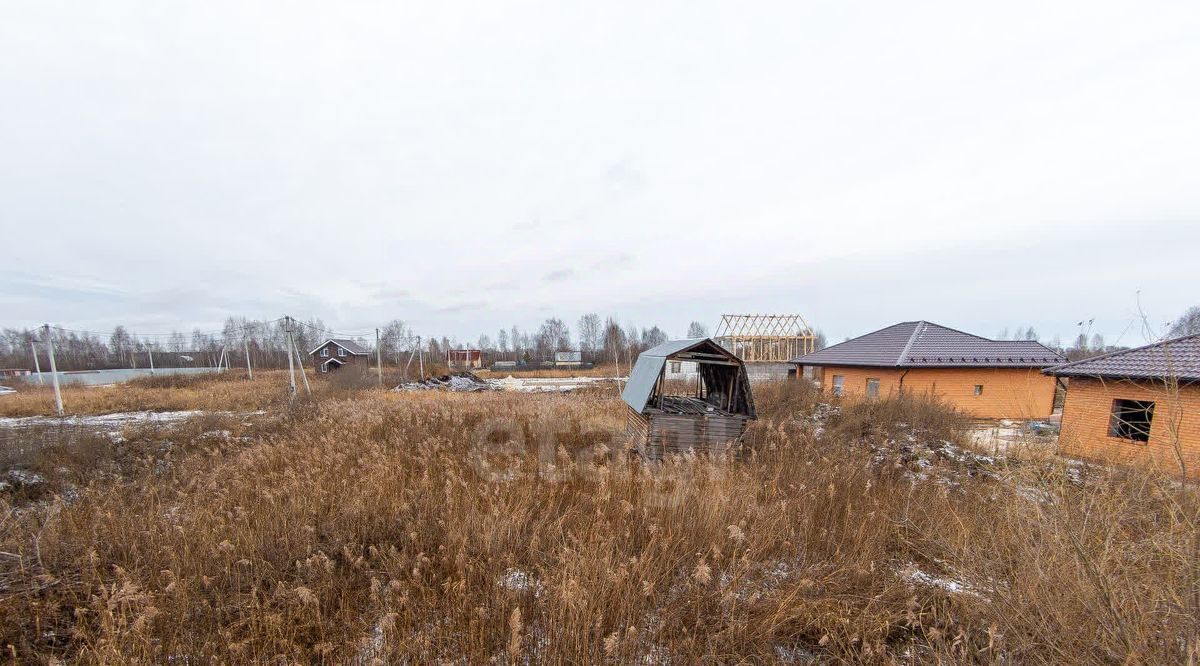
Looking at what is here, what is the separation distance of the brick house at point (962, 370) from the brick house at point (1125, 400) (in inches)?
227

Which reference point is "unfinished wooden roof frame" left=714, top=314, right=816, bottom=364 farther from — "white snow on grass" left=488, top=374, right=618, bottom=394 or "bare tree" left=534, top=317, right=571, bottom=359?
"bare tree" left=534, top=317, right=571, bottom=359

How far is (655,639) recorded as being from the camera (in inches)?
114

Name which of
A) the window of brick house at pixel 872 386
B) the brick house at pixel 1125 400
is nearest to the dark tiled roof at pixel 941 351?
the window of brick house at pixel 872 386

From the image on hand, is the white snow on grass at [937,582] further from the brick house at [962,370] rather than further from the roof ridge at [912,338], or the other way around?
the roof ridge at [912,338]

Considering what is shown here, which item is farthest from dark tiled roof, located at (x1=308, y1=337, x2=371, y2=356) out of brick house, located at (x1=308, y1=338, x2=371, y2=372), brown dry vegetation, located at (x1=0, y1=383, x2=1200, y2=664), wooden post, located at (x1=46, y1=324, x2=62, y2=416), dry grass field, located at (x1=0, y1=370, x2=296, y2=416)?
brown dry vegetation, located at (x1=0, y1=383, x2=1200, y2=664)

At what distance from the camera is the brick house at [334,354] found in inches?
1681

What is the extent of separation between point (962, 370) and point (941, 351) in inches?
49.8

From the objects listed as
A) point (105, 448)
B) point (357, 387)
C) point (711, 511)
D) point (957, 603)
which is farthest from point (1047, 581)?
point (357, 387)

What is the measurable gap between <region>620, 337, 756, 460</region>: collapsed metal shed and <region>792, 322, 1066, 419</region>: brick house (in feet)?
43.4

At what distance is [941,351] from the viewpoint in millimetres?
20750

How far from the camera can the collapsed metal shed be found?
7770mm

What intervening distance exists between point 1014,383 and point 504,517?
27.5 m

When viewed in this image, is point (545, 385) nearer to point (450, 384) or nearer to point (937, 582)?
point (450, 384)

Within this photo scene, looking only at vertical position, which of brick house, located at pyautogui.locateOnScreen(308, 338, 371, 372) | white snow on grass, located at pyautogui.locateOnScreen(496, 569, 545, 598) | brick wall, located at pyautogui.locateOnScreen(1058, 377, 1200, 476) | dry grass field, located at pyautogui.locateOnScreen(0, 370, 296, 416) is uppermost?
brick house, located at pyautogui.locateOnScreen(308, 338, 371, 372)
